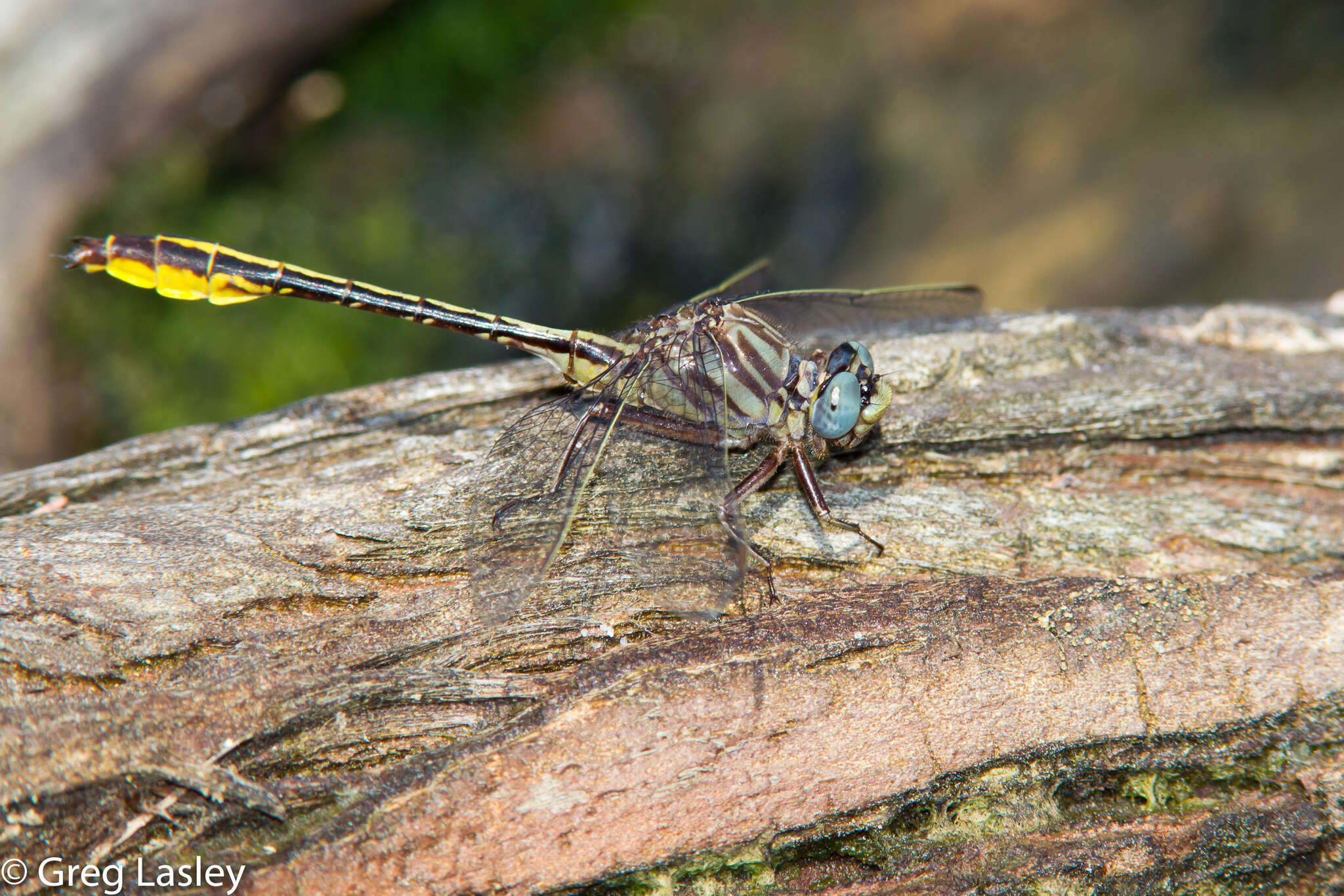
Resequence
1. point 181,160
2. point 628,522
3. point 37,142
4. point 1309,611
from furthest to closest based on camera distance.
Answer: point 181,160 → point 37,142 → point 628,522 → point 1309,611

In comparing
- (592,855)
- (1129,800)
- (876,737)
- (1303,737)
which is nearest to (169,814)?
(592,855)

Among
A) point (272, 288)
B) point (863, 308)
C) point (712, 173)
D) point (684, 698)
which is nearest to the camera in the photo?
point (684, 698)

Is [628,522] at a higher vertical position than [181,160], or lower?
lower

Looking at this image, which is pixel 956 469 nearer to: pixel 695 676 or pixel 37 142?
pixel 695 676

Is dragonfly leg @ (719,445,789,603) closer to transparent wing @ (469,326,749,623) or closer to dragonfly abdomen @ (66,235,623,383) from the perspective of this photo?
transparent wing @ (469,326,749,623)

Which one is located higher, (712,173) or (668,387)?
(712,173)

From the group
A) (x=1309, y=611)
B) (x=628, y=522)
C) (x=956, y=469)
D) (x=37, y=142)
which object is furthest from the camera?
(x=37, y=142)

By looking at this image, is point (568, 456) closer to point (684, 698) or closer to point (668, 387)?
point (668, 387)

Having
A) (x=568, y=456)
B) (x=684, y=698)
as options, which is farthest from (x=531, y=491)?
(x=684, y=698)
